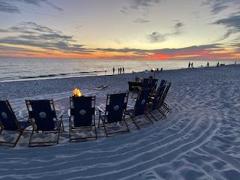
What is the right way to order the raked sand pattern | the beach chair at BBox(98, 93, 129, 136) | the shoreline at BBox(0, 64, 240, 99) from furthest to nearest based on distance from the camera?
the shoreline at BBox(0, 64, 240, 99), the beach chair at BBox(98, 93, 129, 136), the raked sand pattern

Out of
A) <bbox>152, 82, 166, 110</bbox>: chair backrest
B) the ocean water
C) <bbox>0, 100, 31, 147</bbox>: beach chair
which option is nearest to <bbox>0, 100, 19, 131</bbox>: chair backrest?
<bbox>0, 100, 31, 147</bbox>: beach chair

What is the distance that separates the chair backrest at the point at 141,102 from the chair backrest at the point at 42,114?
8.34 ft

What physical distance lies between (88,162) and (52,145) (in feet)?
4.71

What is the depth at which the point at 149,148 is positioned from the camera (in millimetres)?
6059

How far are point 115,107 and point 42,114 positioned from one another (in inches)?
76.1

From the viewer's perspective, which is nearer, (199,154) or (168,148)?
(199,154)

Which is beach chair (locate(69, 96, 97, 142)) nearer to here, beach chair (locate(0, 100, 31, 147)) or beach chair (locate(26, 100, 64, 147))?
beach chair (locate(26, 100, 64, 147))

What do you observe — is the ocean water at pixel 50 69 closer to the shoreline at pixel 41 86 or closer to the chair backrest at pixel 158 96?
the shoreline at pixel 41 86

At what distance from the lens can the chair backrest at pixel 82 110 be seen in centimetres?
650

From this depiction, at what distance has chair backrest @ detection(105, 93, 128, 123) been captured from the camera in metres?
6.94

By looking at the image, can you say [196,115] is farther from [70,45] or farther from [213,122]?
[70,45]

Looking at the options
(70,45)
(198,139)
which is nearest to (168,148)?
(198,139)

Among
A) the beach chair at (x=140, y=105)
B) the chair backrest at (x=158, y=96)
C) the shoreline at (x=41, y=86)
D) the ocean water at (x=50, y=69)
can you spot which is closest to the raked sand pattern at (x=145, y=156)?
the beach chair at (x=140, y=105)

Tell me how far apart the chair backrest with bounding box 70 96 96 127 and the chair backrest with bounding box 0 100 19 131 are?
1.42 metres
